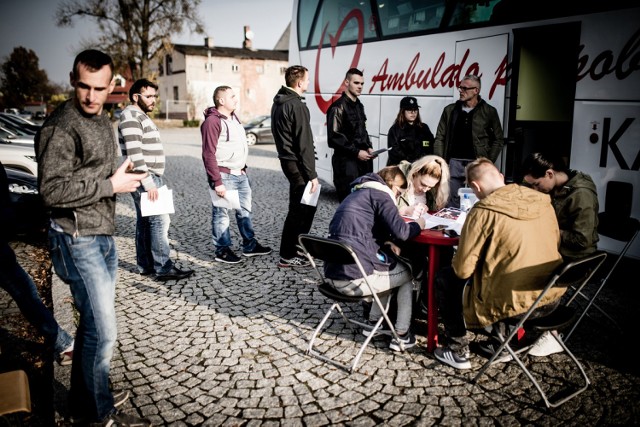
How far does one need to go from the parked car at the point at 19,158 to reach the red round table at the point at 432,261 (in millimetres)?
7425

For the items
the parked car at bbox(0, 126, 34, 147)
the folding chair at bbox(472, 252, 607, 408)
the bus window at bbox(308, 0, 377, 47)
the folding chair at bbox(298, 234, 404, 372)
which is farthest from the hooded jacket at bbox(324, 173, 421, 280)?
the parked car at bbox(0, 126, 34, 147)

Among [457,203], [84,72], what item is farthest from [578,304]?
[84,72]

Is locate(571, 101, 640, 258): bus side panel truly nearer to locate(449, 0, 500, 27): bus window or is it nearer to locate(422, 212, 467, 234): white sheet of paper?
locate(449, 0, 500, 27): bus window

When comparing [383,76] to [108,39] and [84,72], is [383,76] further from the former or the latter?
[108,39]

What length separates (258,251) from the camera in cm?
626

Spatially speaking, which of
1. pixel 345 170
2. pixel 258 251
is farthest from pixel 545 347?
pixel 258 251

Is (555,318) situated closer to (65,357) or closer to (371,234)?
(371,234)

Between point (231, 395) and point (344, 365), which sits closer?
point (231, 395)

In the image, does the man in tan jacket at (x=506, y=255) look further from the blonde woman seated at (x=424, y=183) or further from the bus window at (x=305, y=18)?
the bus window at (x=305, y=18)

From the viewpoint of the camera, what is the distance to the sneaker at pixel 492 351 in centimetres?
360

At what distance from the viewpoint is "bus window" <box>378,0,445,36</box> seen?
6.75 m

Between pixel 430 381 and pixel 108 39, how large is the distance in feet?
104

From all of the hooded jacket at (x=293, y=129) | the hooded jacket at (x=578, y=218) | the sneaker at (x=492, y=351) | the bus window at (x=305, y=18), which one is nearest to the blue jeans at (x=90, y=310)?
the sneaker at (x=492, y=351)

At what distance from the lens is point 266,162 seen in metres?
16.0
